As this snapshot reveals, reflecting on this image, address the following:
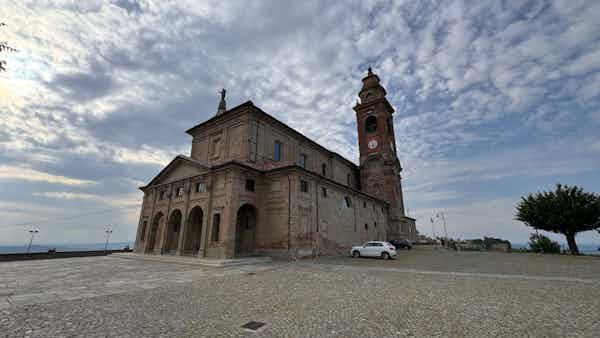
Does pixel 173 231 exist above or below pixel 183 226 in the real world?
below

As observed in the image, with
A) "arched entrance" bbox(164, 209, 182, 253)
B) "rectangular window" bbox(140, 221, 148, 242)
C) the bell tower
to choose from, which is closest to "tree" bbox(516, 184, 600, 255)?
the bell tower

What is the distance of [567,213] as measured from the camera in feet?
84.3

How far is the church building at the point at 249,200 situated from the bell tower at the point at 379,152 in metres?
5.09

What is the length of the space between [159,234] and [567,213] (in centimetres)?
4276

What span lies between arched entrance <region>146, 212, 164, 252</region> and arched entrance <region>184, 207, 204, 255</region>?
179 inches

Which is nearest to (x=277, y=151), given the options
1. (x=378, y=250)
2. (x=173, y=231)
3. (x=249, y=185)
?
(x=249, y=185)

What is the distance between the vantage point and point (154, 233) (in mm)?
24625

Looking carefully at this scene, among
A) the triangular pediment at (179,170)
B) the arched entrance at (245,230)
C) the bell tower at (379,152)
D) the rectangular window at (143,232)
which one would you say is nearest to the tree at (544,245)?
the bell tower at (379,152)

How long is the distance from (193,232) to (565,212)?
38062mm

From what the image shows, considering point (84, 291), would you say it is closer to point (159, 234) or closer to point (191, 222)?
point (191, 222)

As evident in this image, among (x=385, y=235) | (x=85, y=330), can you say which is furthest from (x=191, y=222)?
(x=385, y=235)

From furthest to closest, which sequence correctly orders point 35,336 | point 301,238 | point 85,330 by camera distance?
point 301,238, point 85,330, point 35,336

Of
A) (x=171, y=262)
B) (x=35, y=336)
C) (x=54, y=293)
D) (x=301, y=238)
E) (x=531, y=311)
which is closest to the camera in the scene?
(x=35, y=336)

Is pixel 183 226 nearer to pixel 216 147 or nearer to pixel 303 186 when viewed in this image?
pixel 216 147
